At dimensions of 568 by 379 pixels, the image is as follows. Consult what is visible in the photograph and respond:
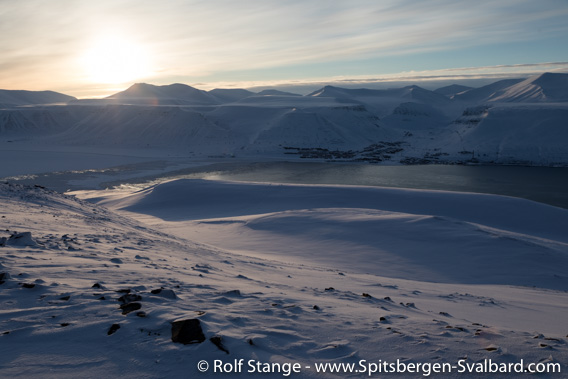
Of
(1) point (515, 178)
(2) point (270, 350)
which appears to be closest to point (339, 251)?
(2) point (270, 350)

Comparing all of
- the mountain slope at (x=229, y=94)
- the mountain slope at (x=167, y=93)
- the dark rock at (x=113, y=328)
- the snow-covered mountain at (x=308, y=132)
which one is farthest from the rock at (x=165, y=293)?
the mountain slope at (x=229, y=94)

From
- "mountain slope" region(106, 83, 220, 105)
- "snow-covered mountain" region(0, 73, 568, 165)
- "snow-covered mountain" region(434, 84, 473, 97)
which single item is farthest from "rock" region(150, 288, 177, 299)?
"snow-covered mountain" region(434, 84, 473, 97)

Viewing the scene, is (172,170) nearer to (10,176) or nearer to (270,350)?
(10,176)

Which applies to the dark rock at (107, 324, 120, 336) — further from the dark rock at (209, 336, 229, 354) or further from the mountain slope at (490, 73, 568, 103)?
the mountain slope at (490, 73, 568, 103)

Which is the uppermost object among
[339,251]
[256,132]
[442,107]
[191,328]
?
[442,107]

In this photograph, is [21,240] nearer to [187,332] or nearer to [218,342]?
[187,332]

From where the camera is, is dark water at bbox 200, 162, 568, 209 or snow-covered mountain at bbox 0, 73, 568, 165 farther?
snow-covered mountain at bbox 0, 73, 568, 165

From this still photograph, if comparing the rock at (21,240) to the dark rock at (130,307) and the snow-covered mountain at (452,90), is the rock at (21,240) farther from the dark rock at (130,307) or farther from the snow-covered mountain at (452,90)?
the snow-covered mountain at (452,90)
